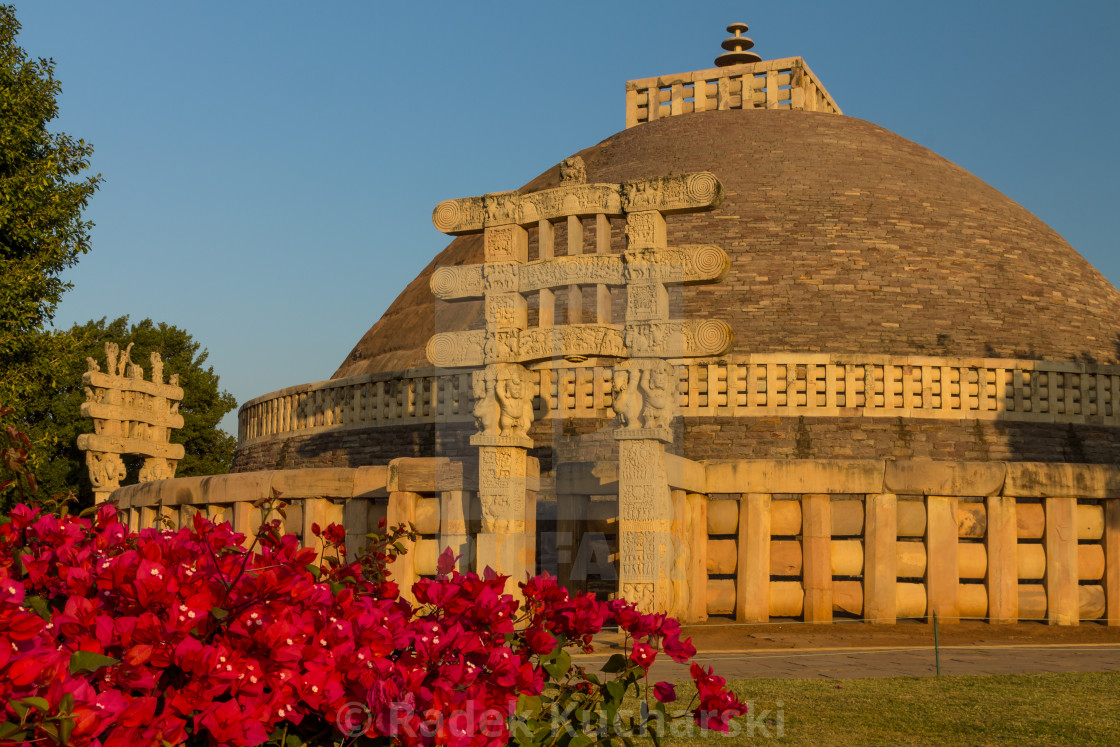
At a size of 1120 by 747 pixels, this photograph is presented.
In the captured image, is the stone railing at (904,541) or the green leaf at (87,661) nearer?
the green leaf at (87,661)

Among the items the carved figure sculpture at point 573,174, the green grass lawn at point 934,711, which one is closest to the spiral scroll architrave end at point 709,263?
the carved figure sculpture at point 573,174

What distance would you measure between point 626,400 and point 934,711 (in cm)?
521

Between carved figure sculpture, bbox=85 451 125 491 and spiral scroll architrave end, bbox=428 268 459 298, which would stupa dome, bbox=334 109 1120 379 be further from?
spiral scroll architrave end, bbox=428 268 459 298

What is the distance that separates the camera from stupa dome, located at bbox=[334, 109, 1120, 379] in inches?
875

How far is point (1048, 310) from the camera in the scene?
77.7ft

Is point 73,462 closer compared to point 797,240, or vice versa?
point 797,240

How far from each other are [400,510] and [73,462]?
2780 centimetres

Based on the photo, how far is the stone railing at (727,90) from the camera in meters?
31.8

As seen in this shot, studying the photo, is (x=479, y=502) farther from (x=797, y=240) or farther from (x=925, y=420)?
(x=797, y=240)

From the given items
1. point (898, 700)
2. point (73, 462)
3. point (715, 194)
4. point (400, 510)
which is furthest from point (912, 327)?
point (73, 462)

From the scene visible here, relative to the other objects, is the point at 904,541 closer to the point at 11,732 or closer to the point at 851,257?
the point at 11,732

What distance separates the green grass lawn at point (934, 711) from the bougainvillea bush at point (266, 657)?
244 cm

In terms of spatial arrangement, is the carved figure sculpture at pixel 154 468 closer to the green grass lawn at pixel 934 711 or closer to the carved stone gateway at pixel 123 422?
the carved stone gateway at pixel 123 422

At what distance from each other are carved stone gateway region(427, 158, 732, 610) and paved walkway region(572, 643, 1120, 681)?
5.49 feet
